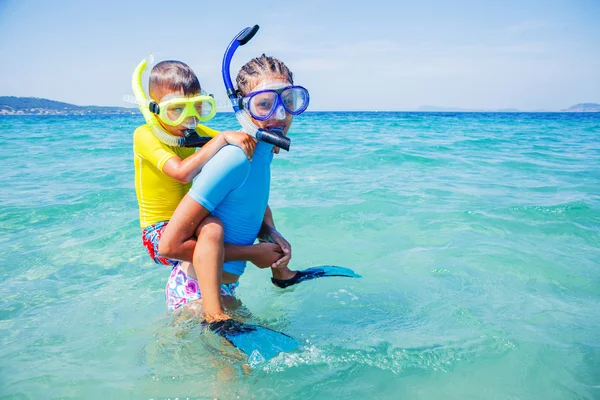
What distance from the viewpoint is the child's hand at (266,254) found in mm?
2561

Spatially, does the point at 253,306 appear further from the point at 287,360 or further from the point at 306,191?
the point at 306,191

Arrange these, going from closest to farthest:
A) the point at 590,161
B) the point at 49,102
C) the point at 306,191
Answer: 1. the point at 306,191
2. the point at 590,161
3. the point at 49,102

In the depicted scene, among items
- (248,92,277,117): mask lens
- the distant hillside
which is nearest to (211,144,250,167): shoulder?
(248,92,277,117): mask lens

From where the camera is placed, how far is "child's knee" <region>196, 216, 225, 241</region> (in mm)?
2273

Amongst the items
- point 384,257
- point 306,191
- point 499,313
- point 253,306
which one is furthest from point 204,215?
point 306,191

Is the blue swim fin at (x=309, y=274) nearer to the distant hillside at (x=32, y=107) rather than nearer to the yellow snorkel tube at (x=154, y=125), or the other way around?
the yellow snorkel tube at (x=154, y=125)

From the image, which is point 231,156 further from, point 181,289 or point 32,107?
point 32,107

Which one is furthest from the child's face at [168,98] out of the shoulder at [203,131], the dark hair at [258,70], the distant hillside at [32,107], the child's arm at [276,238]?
the distant hillside at [32,107]

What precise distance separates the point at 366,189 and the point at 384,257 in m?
3.35

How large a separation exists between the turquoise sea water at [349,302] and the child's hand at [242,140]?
1104mm

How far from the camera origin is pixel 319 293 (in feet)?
12.0

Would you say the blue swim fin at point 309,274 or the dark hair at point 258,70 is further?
the blue swim fin at point 309,274

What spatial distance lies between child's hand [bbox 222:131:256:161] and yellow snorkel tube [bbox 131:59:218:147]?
445mm

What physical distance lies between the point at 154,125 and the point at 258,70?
70cm
